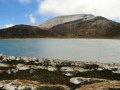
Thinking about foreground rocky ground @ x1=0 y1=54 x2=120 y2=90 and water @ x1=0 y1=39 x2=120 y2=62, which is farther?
water @ x1=0 y1=39 x2=120 y2=62

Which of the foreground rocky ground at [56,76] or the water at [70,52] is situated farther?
the water at [70,52]

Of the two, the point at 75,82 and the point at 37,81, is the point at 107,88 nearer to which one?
the point at 75,82

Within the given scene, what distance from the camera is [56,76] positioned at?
15.9 metres

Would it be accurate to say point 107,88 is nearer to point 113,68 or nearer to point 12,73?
point 113,68

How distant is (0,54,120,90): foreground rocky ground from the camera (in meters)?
13.2

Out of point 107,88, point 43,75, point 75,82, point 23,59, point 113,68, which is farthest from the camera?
point 23,59

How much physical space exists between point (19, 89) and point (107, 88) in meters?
4.47

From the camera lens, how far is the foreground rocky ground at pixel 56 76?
13173 mm

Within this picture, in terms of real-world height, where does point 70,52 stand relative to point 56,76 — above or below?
below

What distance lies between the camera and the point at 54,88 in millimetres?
12836

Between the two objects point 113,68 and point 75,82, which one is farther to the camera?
point 113,68

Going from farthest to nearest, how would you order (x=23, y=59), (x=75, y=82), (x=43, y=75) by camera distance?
(x=23, y=59)
(x=43, y=75)
(x=75, y=82)

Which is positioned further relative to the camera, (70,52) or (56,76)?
(70,52)

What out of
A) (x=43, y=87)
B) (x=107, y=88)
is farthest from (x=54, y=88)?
(x=107, y=88)
